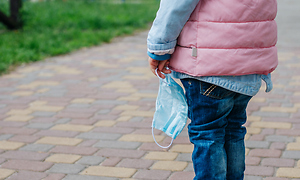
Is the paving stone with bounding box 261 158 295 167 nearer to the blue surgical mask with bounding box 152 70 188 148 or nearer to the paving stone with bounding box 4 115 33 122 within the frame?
the blue surgical mask with bounding box 152 70 188 148

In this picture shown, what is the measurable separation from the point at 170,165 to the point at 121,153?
430mm

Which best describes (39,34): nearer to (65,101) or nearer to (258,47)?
(65,101)

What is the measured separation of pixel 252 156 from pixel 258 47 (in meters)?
1.28

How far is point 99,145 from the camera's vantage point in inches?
131

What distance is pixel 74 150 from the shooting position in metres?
3.24

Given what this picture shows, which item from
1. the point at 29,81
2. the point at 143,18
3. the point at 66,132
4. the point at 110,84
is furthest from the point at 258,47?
the point at 143,18

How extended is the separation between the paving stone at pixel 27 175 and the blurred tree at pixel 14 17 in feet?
22.4

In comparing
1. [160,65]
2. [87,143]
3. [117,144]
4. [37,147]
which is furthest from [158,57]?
[37,147]

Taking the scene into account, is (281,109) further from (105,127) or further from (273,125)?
(105,127)

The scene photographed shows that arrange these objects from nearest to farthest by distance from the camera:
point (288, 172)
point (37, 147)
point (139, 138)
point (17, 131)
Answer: point (288, 172) → point (37, 147) → point (139, 138) → point (17, 131)

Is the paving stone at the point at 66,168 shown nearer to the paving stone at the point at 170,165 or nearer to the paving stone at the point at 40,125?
the paving stone at the point at 170,165

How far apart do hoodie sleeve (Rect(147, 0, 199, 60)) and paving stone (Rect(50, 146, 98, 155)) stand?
1.45 metres

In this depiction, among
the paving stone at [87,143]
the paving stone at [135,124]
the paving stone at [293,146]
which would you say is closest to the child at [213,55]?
the paving stone at [293,146]

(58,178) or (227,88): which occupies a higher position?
(227,88)
